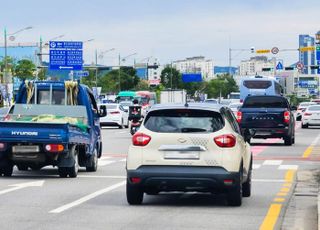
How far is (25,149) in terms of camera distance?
21281mm

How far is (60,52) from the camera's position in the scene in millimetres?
74500

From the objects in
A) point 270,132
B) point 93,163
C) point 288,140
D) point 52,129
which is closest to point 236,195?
point 52,129

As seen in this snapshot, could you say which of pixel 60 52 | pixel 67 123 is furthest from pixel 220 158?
pixel 60 52

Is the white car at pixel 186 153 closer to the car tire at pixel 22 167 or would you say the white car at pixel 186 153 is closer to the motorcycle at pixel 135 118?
the car tire at pixel 22 167

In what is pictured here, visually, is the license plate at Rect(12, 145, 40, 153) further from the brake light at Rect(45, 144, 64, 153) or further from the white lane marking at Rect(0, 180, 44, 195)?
the white lane marking at Rect(0, 180, 44, 195)

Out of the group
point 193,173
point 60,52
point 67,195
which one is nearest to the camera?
point 193,173

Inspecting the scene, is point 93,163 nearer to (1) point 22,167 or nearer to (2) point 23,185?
(1) point 22,167

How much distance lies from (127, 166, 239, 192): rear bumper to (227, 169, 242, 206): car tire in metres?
0.09

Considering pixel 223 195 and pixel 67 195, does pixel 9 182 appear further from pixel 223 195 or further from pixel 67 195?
pixel 223 195

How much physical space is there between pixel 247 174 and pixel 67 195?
121 inches

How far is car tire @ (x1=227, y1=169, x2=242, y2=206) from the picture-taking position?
15.7 m

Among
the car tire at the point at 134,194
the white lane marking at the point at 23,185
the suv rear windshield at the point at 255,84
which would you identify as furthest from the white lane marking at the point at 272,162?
the suv rear windshield at the point at 255,84

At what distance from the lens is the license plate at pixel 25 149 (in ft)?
69.6

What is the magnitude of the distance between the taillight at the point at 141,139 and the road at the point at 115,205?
98cm
